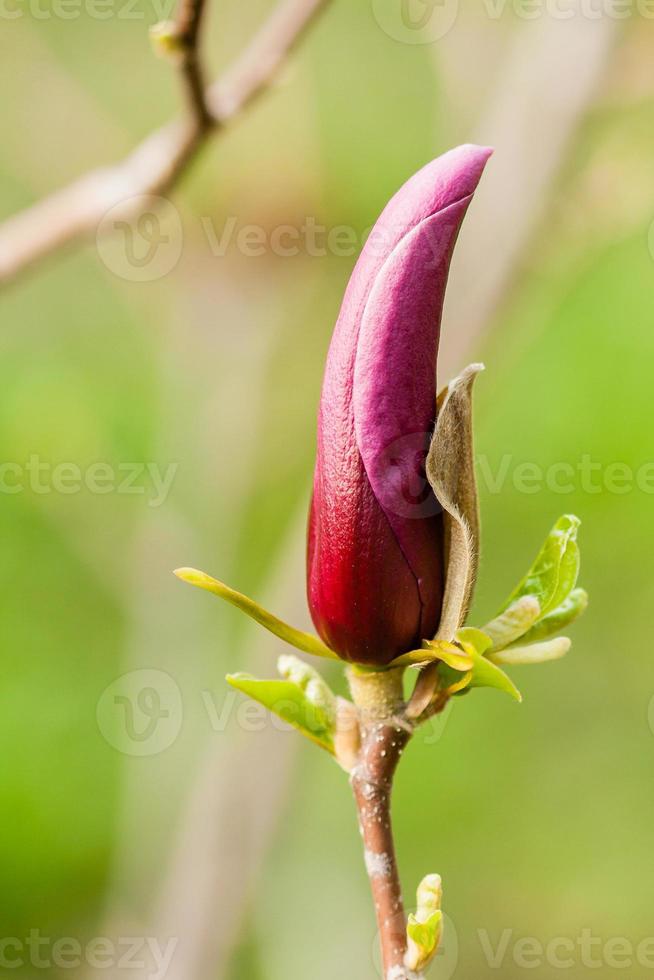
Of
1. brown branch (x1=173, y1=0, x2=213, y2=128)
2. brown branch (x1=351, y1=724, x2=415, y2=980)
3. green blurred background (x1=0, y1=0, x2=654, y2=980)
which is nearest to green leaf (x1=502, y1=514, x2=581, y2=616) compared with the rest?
brown branch (x1=351, y1=724, x2=415, y2=980)

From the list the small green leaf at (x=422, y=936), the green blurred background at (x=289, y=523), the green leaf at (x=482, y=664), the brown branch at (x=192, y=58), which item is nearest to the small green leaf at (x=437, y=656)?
the green leaf at (x=482, y=664)

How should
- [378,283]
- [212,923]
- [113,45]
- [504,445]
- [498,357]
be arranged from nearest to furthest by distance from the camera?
1. [378,283]
2. [212,923]
3. [498,357]
4. [504,445]
5. [113,45]

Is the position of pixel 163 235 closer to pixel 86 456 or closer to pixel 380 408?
pixel 86 456

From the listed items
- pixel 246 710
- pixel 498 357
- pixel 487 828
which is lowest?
pixel 487 828

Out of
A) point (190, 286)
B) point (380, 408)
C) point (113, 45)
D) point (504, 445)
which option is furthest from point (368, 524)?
point (113, 45)

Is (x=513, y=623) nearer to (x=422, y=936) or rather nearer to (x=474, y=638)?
(x=474, y=638)
